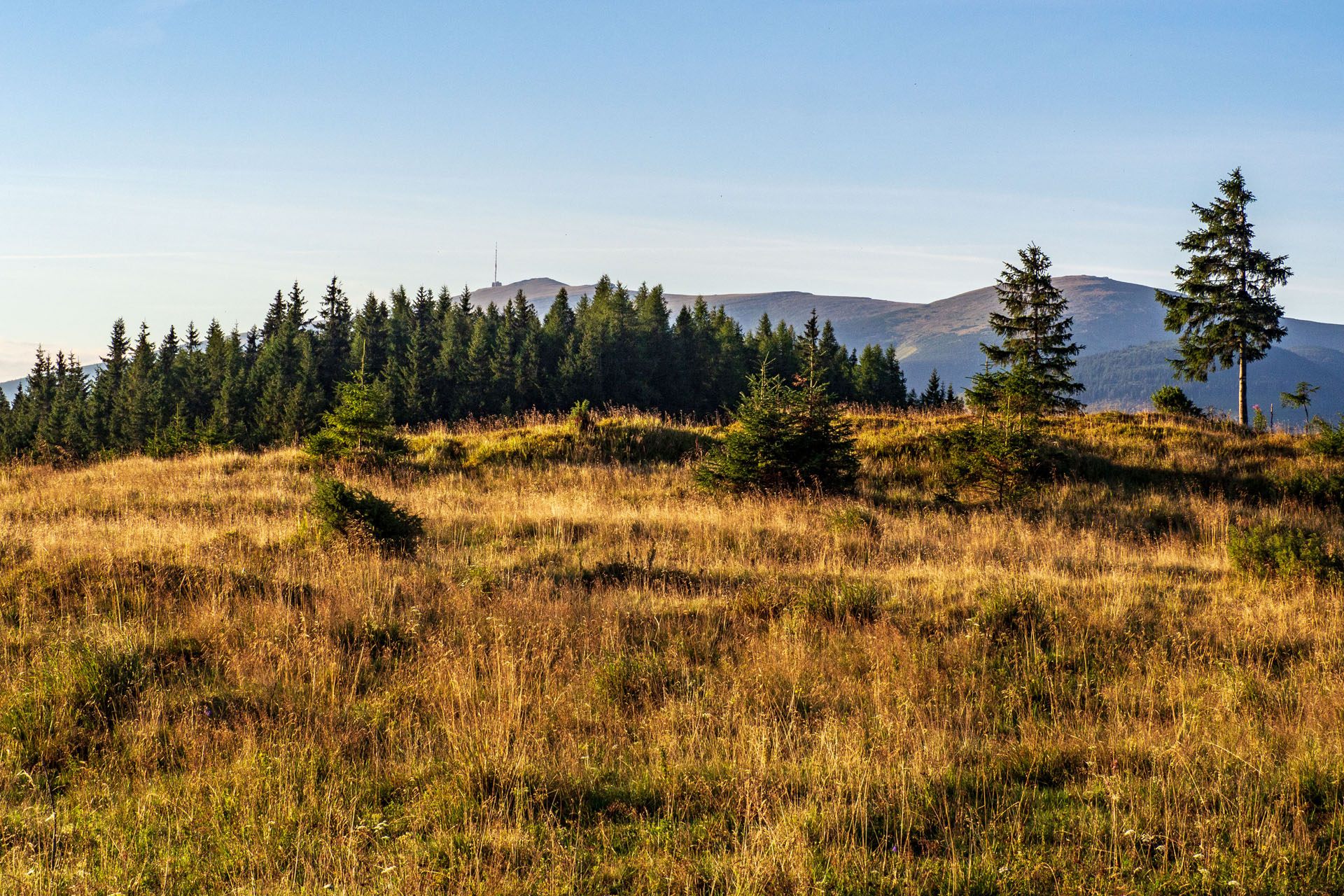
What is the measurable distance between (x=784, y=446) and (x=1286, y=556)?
7259mm

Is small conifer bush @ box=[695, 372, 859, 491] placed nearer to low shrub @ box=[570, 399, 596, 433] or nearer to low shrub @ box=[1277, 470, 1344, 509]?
low shrub @ box=[570, 399, 596, 433]

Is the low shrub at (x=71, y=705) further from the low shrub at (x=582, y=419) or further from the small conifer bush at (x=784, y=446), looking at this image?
the low shrub at (x=582, y=419)

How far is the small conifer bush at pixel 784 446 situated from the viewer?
1383 cm

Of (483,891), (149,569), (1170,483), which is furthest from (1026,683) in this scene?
(1170,483)

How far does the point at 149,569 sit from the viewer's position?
24.7ft

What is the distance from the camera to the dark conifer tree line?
64312 mm

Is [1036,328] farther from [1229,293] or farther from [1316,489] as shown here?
[1316,489]

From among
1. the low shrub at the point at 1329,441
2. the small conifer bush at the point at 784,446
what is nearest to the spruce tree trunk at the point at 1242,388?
the low shrub at the point at 1329,441

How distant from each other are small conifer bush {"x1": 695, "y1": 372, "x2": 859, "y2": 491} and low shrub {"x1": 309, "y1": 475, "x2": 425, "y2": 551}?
6.26 meters

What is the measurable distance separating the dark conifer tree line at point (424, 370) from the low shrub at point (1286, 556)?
45.3 metres

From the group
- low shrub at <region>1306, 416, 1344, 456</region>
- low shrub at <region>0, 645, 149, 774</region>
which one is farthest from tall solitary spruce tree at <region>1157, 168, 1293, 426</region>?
low shrub at <region>0, 645, 149, 774</region>

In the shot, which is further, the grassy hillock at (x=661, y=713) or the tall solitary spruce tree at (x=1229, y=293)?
the tall solitary spruce tree at (x=1229, y=293)

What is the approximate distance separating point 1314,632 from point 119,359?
106852 millimetres

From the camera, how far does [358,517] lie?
924cm
